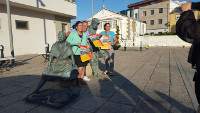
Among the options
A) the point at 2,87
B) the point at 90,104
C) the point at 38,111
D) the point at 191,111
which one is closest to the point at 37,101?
the point at 38,111

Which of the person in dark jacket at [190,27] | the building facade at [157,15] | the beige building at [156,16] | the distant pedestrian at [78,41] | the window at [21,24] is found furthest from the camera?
the beige building at [156,16]

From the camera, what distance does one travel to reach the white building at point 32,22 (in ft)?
32.3

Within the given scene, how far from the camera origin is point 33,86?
3.74m

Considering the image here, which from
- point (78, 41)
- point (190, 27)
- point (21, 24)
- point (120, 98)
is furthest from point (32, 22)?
point (190, 27)

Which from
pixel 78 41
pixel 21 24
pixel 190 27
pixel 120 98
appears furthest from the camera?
pixel 21 24

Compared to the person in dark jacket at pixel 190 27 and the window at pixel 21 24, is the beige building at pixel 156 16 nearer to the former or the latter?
the window at pixel 21 24

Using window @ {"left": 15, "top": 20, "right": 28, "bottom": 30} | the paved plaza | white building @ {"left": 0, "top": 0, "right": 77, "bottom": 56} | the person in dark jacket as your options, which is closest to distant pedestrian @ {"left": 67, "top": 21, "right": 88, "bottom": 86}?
the paved plaza

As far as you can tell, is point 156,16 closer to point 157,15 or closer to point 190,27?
point 157,15

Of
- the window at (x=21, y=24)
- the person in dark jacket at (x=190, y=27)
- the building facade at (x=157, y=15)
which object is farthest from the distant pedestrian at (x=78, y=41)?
the building facade at (x=157, y=15)

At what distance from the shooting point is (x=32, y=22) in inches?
461

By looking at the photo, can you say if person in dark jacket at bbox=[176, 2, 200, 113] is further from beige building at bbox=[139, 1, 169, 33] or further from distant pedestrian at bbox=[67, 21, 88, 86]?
beige building at bbox=[139, 1, 169, 33]

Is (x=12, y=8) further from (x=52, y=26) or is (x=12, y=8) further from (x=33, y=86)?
(x=33, y=86)

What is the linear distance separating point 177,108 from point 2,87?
4433 millimetres

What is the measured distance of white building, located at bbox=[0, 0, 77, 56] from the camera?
32.3 feet
